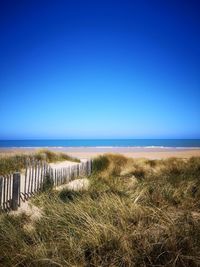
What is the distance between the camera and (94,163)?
1342 centimetres

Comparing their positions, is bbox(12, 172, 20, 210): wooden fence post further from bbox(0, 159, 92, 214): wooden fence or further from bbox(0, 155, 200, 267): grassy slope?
bbox(0, 155, 200, 267): grassy slope

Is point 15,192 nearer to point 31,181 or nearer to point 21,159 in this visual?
point 31,181

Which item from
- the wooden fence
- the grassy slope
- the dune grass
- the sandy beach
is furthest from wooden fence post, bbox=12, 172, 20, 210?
the sandy beach

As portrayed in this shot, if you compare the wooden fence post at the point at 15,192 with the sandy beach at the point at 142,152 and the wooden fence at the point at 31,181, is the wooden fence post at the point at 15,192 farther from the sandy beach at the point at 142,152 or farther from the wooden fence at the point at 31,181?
the sandy beach at the point at 142,152

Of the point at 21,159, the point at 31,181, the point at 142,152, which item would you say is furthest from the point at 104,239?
the point at 142,152

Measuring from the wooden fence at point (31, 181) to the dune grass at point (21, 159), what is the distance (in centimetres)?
258

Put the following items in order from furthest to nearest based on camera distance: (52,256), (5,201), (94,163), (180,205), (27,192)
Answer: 1. (94,163)
2. (27,192)
3. (5,201)
4. (180,205)
5. (52,256)

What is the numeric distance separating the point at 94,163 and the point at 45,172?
5.05m

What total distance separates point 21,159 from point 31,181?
6779mm

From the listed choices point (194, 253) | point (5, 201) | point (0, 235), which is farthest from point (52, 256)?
point (5, 201)

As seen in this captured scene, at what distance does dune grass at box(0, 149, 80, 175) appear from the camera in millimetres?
11594

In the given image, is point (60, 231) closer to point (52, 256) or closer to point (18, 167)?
point (52, 256)

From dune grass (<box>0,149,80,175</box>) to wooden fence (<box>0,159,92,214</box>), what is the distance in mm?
2576

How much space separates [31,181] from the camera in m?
7.77
